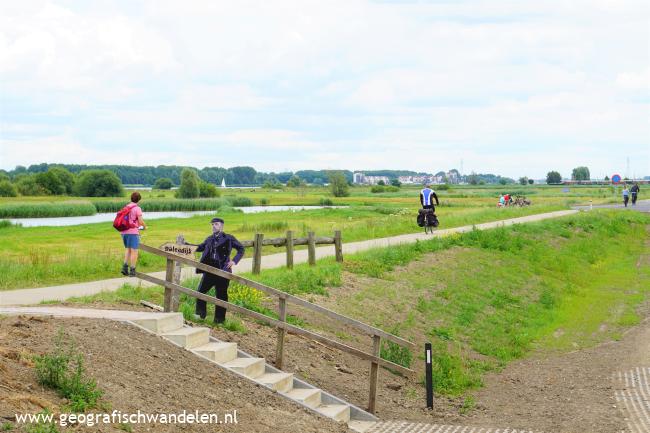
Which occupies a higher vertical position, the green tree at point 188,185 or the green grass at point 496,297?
the green tree at point 188,185

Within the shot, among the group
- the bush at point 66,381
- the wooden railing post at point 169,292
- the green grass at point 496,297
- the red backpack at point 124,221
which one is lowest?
the green grass at point 496,297

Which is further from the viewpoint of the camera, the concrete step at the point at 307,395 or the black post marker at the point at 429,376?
the black post marker at the point at 429,376

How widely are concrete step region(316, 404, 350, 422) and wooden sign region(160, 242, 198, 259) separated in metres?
3.46

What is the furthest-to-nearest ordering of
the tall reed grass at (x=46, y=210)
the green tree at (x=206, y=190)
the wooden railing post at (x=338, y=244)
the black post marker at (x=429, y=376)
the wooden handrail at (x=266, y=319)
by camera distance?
1. the green tree at (x=206, y=190)
2. the tall reed grass at (x=46, y=210)
3. the wooden railing post at (x=338, y=244)
4. the black post marker at (x=429, y=376)
5. the wooden handrail at (x=266, y=319)

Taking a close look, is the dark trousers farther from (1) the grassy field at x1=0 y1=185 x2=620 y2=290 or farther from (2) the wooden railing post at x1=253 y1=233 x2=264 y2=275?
(2) the wooden railing post at x1=253 y1=233 x2=264 y2=275

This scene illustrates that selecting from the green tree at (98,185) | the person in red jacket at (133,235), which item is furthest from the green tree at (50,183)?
the person in red jacket at (133,235)

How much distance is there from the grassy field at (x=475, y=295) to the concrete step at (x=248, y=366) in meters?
1.96

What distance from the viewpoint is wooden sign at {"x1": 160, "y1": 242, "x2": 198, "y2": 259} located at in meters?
14.3

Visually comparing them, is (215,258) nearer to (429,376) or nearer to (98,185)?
(429,376)

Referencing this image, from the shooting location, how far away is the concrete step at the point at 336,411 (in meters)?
13.2

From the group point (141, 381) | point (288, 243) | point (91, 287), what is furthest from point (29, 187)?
point (141, 381)

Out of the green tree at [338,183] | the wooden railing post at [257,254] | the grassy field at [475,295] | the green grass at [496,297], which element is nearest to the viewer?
the grassy field at [475,295]

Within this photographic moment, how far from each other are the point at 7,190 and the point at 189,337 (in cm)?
11702

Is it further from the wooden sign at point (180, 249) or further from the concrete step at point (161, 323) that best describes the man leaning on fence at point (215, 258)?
the concrete step at point (161, 323)
